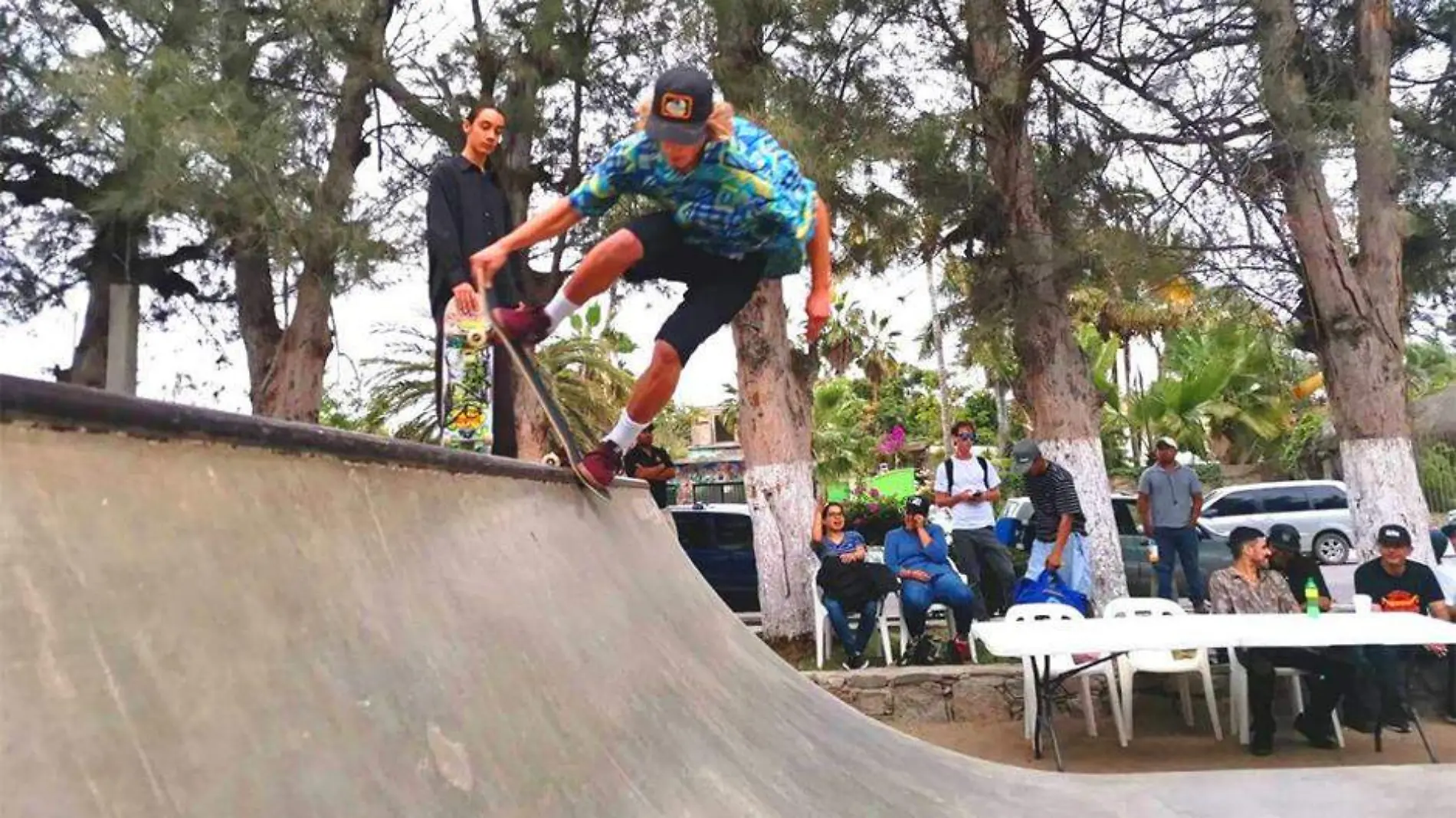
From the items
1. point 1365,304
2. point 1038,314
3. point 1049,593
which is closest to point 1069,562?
point 1049,593

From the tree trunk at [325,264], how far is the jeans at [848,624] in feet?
14.1

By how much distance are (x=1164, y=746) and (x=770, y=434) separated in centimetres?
332

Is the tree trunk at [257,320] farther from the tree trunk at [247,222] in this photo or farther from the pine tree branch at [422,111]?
the pine tree branch at [422,111]

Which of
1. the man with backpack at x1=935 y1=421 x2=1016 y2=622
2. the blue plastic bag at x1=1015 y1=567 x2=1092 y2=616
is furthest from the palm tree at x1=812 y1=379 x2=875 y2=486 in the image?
the blue plastic bag at x1=1015 y1=567 x2=1092 y2=616

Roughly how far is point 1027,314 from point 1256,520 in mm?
10826

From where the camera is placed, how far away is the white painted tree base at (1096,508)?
7.56m

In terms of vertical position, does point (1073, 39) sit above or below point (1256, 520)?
above

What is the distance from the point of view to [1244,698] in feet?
18.4

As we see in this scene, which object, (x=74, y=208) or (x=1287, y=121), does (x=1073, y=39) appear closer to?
(x=1287, y=121)

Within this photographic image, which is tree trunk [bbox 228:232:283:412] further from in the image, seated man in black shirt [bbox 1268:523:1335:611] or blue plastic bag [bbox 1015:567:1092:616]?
seated man in black shirt [bbox 1268:523:1335:611]

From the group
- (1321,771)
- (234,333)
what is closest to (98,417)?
(1321,771)

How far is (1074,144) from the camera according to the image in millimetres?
8383

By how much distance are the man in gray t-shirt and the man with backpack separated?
3.53ft

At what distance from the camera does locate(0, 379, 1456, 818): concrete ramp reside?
89 cm
